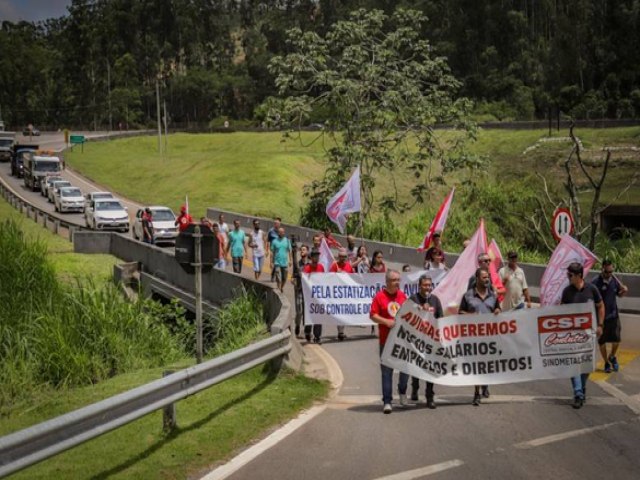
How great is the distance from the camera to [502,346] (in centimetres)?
1153

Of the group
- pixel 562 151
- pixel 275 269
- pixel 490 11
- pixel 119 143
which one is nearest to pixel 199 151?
pixel 119 143

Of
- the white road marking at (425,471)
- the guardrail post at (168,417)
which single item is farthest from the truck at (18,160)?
the white road marking at (425,471)

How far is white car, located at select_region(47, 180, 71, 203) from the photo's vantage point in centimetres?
5472

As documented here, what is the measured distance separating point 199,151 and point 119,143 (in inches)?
521

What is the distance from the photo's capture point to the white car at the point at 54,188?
2154 inches

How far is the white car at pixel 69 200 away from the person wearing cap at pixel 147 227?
1676cm

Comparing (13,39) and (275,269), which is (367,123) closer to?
(275,269)

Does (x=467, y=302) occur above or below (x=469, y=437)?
above

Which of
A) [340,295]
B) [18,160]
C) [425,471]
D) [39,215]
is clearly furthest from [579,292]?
[18,160]

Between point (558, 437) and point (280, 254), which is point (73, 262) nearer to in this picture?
point (280, 254)

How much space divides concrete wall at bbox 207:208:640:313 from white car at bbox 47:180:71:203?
10.6 metres

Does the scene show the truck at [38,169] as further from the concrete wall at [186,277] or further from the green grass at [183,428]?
the green grass at [183,428]

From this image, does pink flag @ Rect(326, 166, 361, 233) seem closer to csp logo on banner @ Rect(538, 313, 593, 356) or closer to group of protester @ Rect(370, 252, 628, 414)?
group of protester @ Rect(370, 252, 628, 414)

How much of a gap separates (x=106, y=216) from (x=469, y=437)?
3525 centimetres
